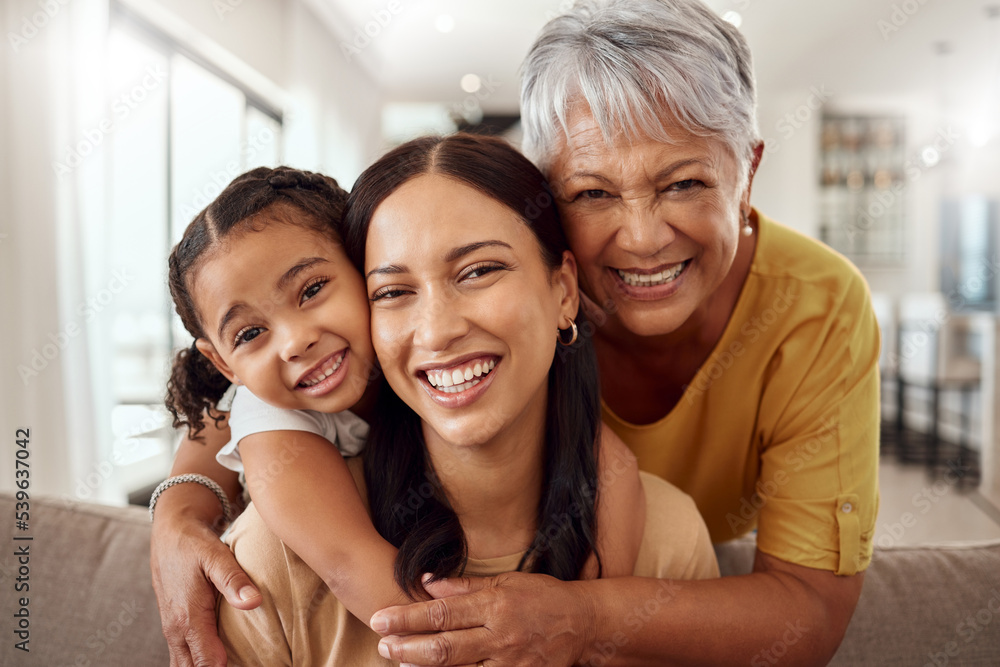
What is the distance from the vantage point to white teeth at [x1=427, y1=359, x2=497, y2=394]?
3.80 ft

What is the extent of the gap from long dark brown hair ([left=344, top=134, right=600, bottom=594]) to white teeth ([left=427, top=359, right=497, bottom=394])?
0.73ft

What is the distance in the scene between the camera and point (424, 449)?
136cm

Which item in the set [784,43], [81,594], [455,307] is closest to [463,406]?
[455,307]

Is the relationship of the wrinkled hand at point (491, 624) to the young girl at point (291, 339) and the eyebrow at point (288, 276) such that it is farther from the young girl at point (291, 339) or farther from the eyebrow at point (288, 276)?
the eyebrow at point (288, 276)

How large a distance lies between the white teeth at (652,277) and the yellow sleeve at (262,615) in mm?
799

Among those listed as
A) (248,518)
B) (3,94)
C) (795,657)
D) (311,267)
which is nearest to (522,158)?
(311,267)

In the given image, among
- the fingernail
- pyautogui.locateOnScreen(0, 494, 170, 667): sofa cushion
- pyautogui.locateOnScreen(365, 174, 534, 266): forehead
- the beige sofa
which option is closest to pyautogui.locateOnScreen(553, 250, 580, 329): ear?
pyautogui.locateOnScreen(365, 174, 534, 266): forehead

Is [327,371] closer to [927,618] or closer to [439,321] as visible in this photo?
[439,321]

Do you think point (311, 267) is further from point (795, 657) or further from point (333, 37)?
point (333, 37)

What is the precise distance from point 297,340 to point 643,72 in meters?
0.74

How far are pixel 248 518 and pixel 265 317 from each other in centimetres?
35

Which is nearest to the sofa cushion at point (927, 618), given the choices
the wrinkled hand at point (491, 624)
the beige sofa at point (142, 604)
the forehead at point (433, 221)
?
the beige sofa at point (142, 604)

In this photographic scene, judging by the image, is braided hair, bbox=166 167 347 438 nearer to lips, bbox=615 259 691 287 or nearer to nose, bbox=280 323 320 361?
nose, bbox=280 323 320 361

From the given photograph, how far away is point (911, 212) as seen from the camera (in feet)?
28.6
